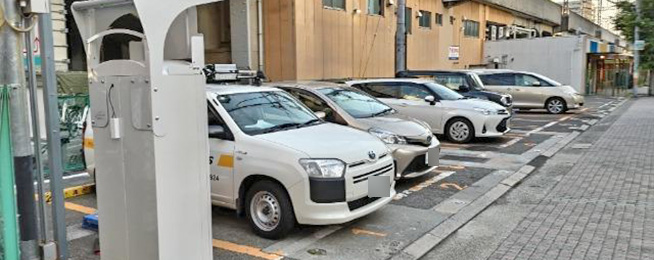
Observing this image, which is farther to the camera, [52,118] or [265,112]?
[265,112]

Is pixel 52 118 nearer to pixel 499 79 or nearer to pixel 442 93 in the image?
pixel 442 93

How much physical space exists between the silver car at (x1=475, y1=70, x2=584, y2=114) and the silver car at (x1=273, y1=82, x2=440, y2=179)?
1149 centimetres

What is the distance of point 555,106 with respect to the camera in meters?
18.8

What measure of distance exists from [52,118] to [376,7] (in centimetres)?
1767

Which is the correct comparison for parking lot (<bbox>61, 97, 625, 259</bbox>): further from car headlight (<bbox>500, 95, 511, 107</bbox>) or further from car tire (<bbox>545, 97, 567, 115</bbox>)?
car tire (<bbox>545, 97, 567, 115</bbox>)

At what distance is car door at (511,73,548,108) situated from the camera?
746 inches

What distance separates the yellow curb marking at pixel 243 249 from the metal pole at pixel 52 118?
1.62 meters

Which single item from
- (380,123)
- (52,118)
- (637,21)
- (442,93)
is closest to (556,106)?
(442,93)

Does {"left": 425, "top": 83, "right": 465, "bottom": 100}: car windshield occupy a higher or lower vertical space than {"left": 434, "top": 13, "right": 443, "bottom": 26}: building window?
lower

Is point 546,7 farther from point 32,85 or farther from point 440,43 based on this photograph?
point 32,85

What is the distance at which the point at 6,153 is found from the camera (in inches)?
119

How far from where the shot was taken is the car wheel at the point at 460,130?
11.5m

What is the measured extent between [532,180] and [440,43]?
61.8ft

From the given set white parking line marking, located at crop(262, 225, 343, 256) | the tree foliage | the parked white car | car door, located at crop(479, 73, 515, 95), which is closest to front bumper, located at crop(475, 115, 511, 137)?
the parked white car
